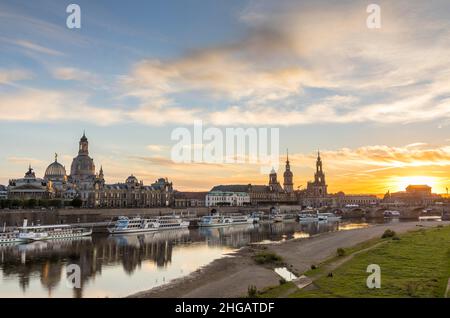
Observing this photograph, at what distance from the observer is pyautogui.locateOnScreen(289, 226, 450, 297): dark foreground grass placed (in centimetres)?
2614

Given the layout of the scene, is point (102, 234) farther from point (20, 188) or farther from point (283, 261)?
point (20, 188)

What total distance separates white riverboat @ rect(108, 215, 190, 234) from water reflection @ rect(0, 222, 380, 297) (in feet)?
29.7

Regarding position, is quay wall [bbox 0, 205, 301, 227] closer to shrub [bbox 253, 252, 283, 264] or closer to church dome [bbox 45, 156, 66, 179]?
shrub [bbox 253, 252, 283, 264]

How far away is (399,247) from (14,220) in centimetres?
6693

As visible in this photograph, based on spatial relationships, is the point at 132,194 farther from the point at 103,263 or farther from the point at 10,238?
the point at 103,263

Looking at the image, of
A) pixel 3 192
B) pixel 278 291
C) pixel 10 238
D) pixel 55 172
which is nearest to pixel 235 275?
pixel 278 291

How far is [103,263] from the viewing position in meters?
46.6

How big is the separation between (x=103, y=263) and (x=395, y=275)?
29.2 metres

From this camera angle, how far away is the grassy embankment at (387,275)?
2625 cm

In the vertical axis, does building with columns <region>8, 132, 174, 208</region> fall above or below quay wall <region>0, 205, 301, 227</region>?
above

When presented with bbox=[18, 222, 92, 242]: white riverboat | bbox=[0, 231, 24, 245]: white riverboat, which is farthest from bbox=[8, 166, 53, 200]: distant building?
bbox=[0, 231, 24, 245]: white riverboat
